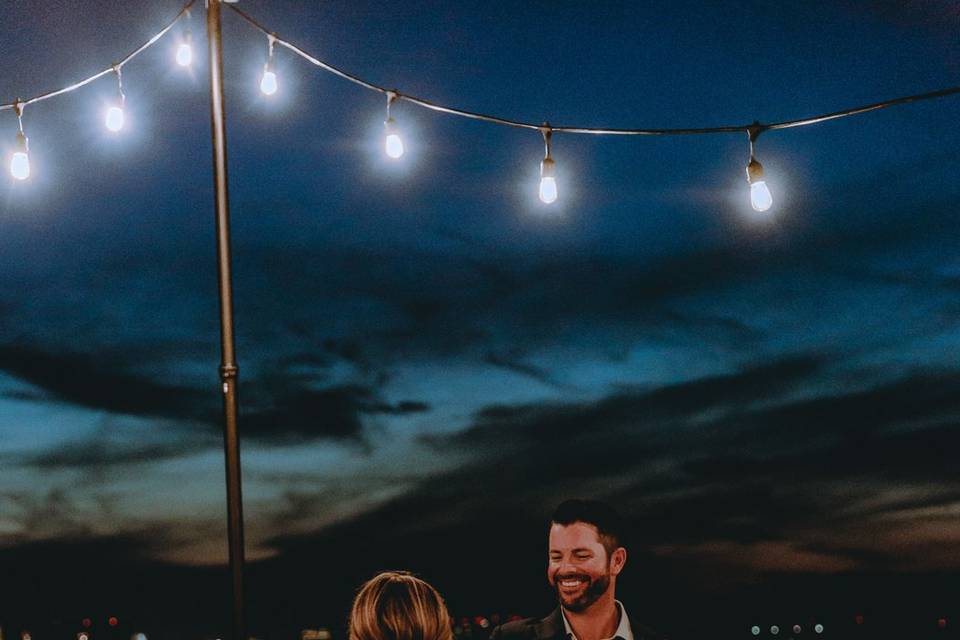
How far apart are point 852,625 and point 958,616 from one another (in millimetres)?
18171

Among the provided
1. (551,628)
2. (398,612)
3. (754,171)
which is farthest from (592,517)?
(754,171)

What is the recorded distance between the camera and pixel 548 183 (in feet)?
20.6

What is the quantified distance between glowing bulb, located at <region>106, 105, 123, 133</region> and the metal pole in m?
1.78

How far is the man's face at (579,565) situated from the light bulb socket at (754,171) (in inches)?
96.9

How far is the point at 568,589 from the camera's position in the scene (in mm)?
5711

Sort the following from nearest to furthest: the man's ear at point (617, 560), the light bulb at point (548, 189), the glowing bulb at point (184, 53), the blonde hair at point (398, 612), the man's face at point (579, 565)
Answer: the blonde hair at point (398, 612), the man's face at point (579, 565), the man's ear at point (617, 560), the light bulb at point (548, 189), the glowing bulb at point (184, 53)

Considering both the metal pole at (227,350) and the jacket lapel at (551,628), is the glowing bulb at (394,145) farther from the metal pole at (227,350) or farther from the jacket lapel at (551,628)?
the jacket lapel at (551,628)

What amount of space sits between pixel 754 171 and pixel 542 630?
3170mm

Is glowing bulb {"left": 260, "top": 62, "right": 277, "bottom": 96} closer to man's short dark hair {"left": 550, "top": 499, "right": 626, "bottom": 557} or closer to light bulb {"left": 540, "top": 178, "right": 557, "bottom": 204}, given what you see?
light bulb {"left": 540, "top": 178, "right": 557, "bottom": 204}

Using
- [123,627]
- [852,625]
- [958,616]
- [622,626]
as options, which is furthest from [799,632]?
[622,626]

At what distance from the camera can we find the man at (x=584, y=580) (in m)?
5.63

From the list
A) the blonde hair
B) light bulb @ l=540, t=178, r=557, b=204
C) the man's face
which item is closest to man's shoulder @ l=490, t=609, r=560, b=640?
the man's face

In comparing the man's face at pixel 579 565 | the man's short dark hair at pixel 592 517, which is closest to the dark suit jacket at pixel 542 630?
the man's face at pixel 579 565

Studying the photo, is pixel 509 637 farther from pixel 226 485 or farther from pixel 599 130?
pixel 599 130
